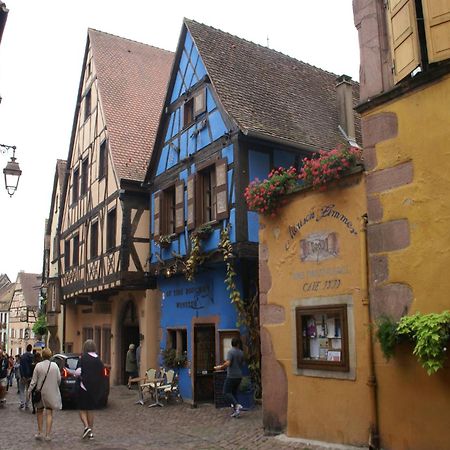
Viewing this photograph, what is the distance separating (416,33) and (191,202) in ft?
27.8

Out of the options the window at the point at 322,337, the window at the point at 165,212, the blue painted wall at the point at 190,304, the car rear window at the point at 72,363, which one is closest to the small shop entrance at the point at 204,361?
the blue painted wall at the point at 190,304

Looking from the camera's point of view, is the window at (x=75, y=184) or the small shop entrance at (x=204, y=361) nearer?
the small shop entrance at (x=204, y=361)

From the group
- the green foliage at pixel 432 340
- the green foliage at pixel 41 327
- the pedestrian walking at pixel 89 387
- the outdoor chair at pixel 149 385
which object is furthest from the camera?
the green foliage at pixel 41 327

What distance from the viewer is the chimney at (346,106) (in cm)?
1636

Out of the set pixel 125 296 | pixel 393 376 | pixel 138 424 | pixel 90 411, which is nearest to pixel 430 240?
pixel 393 376

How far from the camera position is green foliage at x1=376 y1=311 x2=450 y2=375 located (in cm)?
607

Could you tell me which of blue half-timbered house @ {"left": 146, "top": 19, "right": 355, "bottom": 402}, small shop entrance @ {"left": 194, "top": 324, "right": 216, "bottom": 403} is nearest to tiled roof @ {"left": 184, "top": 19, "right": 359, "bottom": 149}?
blue half-timbered house @ {"left": 146, "top": 19, "right": 355, "bottom": 402}

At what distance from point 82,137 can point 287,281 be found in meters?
15.2

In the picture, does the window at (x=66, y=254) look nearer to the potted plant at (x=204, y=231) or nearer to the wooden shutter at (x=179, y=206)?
the wooden shutter at (x=179, y=206)

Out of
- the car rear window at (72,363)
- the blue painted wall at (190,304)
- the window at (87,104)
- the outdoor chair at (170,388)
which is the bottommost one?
the outdoor chair at (170,388)

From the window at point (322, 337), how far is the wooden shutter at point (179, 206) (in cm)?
681

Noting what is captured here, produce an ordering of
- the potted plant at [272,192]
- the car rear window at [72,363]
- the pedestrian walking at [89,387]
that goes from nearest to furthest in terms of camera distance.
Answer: the potted plant at [272,192] < the pedestrian walking at [89,387] < the car rear window at [72,363]

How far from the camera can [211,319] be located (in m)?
13.9

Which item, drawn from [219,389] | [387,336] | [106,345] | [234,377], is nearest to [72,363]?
[219,389]
